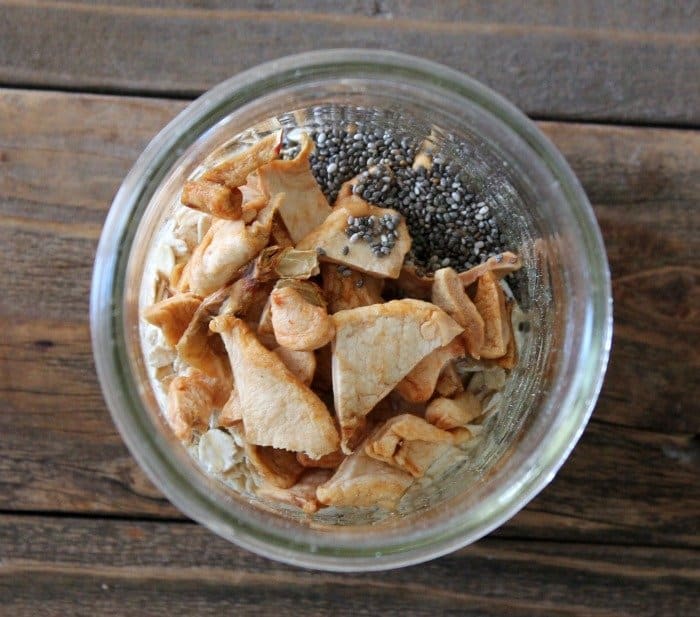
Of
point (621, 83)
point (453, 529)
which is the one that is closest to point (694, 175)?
point (621, 83)

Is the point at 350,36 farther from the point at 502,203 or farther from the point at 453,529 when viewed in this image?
the point at 453,529

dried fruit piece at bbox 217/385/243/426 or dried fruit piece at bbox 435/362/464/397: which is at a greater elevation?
dried fruit piece at bbox 435/362/464/397

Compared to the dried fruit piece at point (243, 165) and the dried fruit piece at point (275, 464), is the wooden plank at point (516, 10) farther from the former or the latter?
the dried fruit piece at point (275, 464)

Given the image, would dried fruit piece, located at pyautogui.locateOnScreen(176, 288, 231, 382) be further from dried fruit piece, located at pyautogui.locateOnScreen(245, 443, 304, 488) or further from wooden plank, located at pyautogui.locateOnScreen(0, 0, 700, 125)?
Answer: wooden plank, located at pyautogui.locateOnScreen(0, 0, 700, 125)

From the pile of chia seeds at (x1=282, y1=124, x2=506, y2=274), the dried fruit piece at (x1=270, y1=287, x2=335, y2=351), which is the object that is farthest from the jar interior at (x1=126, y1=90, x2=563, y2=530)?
the dried fruit piece at (x1=270, y1=287, x2=335, y2=351)

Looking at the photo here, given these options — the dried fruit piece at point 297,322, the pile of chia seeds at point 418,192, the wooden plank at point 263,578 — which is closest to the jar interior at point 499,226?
the pile of chia seeds at point 418,192

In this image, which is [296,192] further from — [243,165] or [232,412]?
[232,412]
